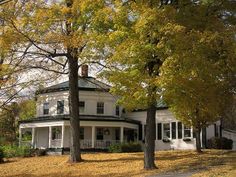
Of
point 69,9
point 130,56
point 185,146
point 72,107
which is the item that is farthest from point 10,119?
point 130,56

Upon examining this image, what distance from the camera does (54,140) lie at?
143ft

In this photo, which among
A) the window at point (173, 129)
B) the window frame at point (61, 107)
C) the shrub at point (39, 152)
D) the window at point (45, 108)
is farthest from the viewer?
the window at point (45, 108)

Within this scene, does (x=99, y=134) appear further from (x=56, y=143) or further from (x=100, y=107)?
(x=56, y=143)

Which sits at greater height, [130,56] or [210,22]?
[210,22]

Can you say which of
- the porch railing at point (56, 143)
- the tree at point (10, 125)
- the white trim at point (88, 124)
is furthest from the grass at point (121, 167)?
the tree at point (10, 125)

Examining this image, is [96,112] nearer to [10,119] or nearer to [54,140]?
[54,140]

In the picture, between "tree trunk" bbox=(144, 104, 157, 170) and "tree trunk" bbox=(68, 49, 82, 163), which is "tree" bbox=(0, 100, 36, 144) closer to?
"tree trunk" bbox=(68, 49, 82, 163)

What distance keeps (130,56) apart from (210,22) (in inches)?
185

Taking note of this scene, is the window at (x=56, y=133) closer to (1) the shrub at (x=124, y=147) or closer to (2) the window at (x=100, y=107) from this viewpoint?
(2) the window at (x=100, y=107)

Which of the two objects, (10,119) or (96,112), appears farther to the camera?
(10,119)

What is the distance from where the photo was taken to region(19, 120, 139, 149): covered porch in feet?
141

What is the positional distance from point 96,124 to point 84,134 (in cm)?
313

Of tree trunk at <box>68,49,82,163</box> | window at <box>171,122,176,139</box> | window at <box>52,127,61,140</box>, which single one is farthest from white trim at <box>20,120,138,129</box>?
tree trunk at <box>68,49,82,163</box>

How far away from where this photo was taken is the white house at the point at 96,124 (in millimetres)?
42781
